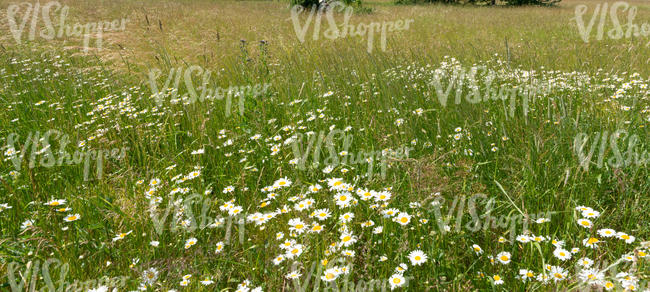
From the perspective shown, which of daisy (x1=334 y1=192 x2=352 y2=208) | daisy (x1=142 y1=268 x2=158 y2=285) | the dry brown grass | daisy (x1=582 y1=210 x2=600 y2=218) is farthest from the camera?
the dry brown grass

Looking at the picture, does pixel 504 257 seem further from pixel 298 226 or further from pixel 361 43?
pixel 361 43

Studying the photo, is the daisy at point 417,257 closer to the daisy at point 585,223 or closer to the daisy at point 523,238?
the daisy at point 523,238

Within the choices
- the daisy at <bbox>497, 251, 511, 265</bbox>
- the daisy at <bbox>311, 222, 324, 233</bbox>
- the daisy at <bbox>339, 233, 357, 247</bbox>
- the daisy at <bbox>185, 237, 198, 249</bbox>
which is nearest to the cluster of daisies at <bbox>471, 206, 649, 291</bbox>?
the daisy at <bbox>497, 251, 511, 265</bbox>

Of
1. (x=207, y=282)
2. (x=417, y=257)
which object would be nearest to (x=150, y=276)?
(x=207, y=282)

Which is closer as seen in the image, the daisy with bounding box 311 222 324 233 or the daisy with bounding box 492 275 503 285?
the daisy with bounding box 492 275 503 285

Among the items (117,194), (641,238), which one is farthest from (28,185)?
(641,238)

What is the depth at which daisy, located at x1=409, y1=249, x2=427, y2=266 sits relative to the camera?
1596 millimetres

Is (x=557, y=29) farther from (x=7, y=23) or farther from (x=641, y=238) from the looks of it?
(x=7, y=23)

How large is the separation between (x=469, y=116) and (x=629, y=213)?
Result: 3.42 ft

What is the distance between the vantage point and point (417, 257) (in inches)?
64.3

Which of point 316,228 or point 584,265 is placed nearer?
point 584,265

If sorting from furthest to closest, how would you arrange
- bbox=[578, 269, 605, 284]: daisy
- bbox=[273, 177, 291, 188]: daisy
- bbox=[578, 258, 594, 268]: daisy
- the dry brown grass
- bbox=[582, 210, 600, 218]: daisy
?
1. the dry brown grass
2. bbox=[273, 177, 291, 188]: daisy
3. bbox=[582, 210, 600, 218]: daisy
4. bbox=[578, 258, 594, 268]: daisy
5. bbox=[578, 269, 605, 284]: daisy

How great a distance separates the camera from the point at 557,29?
9.39 meters

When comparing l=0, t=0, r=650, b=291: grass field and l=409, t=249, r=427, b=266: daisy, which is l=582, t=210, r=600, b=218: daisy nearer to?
l=0, t=0, r=650, b=291: grass field
